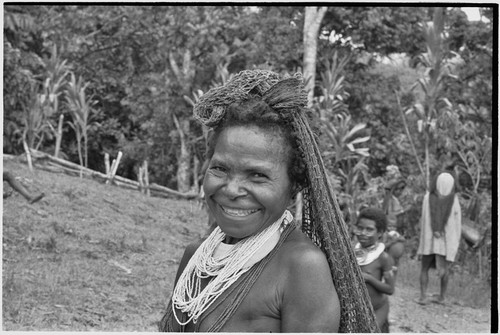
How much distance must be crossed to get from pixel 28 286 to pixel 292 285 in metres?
5.06

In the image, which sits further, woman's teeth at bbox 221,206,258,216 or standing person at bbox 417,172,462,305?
standing person at bbox 417,172,462,305

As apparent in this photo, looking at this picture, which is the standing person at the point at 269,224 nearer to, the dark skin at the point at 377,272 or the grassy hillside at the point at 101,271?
the dark skin at the point at 377,272

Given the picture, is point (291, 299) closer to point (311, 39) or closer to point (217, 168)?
point (217, 168)

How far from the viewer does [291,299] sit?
1.44 metres

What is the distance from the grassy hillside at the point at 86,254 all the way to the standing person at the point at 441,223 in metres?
2.82

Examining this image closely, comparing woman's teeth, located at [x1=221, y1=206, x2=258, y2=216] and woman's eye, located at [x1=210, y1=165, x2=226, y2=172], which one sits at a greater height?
woman's eye, located at [x1=210, y1=165, x2=226, y2=172]

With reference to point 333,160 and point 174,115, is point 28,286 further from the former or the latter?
point 174,115

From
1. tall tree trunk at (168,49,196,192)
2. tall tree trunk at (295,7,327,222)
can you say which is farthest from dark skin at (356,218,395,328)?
tall tree trunk at (168,49,196,192)

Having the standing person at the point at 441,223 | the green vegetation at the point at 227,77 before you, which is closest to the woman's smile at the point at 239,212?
the standing person at the point at 441,223

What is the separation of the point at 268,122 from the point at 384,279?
8.80 feet

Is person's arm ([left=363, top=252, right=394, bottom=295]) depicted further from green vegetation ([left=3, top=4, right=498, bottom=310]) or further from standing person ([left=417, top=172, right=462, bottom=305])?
green vegetation ([left=3, top=4, right=498, bottom=310])

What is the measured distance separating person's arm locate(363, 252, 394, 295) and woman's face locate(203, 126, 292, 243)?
2.35 m

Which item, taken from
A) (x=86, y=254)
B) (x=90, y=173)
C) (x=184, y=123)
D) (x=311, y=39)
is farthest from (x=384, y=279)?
(x=184, y=123)

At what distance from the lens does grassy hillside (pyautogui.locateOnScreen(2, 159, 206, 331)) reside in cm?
563
